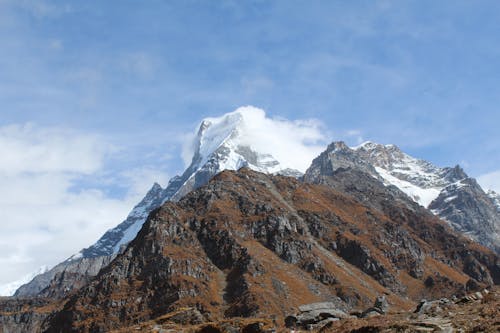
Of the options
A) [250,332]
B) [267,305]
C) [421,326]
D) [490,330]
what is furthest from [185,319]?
[267,305]

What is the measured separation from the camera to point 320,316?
150 feet

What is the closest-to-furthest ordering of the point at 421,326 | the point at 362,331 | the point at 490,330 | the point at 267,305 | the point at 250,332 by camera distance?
the point at 490,330
the point at 421,326
the point at 362,331
the point at 250,332
the point at 267,305

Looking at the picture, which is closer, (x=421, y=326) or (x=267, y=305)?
(x=421, y=326)

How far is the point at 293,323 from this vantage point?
1869 inches

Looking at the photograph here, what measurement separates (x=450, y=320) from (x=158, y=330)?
21479mm

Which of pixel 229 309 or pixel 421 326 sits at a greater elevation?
pixel 229 309

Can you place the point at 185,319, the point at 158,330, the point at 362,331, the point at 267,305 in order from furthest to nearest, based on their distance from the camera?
the point at 267,305 → the point at 185,319 → the point at 158,330 → the point at 362,331

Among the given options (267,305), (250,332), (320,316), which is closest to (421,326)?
(250,332)

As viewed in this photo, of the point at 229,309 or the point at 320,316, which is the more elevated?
the point at 229,309

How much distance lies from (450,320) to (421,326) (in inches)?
78.1

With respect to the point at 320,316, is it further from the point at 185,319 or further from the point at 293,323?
the point at 185,319

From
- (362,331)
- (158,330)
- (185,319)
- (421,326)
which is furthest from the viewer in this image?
(185,319)

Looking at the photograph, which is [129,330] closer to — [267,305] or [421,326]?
[421,326]

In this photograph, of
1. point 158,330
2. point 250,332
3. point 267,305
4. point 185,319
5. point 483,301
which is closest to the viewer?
point 483,301
